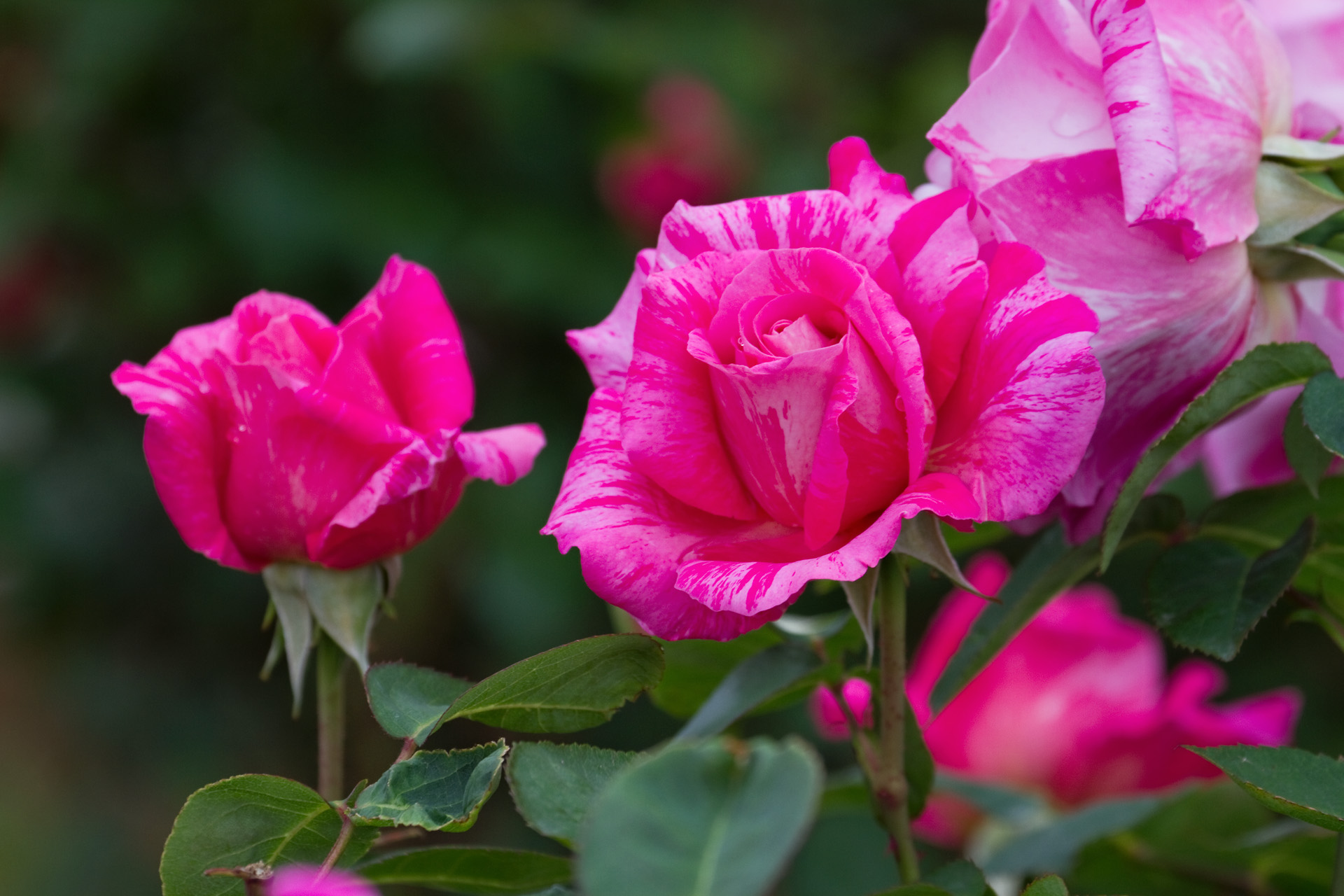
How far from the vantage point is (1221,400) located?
28 centimetres

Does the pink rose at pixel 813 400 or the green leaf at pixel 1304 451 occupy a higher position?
the pink rose at pixel 813 400

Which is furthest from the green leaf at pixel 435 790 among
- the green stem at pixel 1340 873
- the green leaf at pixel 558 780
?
the green stem at pixel 1340 873

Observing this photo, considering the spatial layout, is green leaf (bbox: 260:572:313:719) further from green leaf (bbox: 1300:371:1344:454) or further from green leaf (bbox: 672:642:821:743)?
green leaf (bbox: 1300:371:1344:454)

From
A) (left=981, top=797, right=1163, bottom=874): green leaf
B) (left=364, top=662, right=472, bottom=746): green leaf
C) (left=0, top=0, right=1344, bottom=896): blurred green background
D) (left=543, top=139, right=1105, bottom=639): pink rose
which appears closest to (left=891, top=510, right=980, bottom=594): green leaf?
(left=543, top=139, right=1105, bottom=639): pink rose

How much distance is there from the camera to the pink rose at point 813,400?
0.25 metres

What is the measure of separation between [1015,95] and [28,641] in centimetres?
169

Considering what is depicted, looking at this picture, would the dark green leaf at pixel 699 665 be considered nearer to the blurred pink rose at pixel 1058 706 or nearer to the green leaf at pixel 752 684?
the green leaf at pixel 752 684

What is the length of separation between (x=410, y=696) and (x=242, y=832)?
45 millimetres

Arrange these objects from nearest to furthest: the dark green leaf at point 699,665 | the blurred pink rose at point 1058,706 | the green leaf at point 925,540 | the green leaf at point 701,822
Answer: the green leaf at point 701,822
the green leaf at point 925,540
the dark green leaf at point 699,665
the blurred pink rose at point 1058,706

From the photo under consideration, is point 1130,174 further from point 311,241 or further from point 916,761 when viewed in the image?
point 311,241

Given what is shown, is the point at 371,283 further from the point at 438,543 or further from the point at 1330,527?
the point at 1330,527

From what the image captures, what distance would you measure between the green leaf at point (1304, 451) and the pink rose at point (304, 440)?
0.19 meters

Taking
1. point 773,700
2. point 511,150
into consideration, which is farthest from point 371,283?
point 773,700

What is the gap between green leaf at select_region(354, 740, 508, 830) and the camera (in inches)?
10.0
